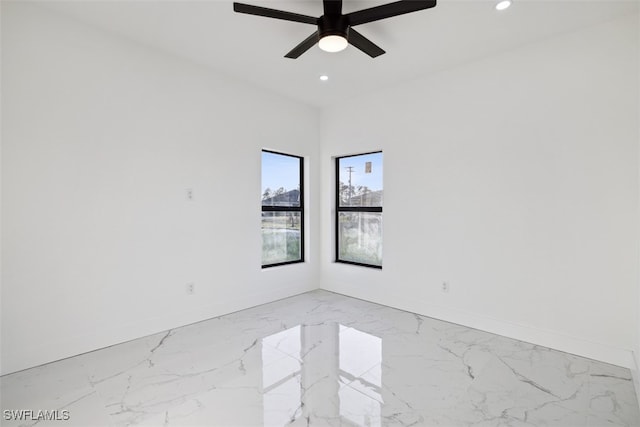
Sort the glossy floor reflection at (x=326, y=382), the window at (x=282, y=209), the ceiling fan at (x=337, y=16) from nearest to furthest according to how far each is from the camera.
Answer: the glossy floor reflection at (x=326, y=382)
the ceiling fan at (x=337, y=16)
the window at (x=282, y=209)

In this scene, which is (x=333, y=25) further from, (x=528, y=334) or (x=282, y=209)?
(x=528, y=334)

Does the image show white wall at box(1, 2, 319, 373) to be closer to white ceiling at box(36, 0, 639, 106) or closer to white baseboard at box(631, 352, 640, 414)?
white ceiling at box(36, 0, 639, 106)

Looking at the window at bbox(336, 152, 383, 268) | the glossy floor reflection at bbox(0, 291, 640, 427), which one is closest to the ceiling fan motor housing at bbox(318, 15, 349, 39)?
the window at bbox(336, 152, 383, 268)

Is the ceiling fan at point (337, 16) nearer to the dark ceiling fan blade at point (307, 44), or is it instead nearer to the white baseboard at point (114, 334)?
the dark ceiling fan blade at point (307, 44)

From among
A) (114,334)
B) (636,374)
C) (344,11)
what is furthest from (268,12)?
(636,374)

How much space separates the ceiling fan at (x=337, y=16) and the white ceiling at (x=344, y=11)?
0.84 ft

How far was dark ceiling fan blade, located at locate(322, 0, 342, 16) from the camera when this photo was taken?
80.4 inches

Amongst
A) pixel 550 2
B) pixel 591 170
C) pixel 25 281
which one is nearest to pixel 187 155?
pixel 25 281

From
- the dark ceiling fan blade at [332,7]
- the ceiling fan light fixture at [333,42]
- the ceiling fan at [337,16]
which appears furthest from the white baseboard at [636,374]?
the dark ceiling fan blade at [332,7]

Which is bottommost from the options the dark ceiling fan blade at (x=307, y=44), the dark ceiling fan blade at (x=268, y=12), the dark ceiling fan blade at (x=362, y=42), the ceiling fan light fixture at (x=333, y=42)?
the ceiling fan light fixture at (x=333, y=42)

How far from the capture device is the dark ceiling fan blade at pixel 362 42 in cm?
227

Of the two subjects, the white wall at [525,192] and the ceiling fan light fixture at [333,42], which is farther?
the white wall at [525,192]

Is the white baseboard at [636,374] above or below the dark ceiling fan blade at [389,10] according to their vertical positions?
below

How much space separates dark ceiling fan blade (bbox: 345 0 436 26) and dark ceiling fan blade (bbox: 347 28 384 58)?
0.41ft
